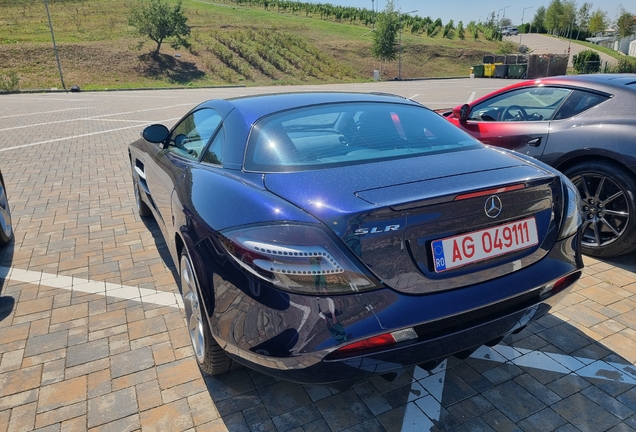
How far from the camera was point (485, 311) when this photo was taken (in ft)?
6.45

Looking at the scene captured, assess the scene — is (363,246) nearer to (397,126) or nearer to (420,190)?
(420,190)

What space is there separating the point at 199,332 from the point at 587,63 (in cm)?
4606

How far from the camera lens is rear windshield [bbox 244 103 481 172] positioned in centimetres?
233

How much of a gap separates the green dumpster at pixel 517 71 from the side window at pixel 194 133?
39175 mm

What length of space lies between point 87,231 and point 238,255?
Answer: 141 inches

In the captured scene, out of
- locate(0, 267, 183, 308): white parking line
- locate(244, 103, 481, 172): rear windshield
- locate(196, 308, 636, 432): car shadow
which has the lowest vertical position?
locate(0, 267, 183, 308): white parking line

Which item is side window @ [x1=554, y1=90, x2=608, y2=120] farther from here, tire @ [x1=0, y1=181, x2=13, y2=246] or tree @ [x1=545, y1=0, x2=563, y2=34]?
tree @ [x1=545, y1=0, x2=563, y2=34]

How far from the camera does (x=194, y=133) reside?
334 cm

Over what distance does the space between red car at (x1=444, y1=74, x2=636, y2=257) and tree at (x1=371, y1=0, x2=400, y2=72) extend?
43456mm

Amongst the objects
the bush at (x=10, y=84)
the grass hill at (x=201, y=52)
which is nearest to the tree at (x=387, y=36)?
the grass hill at (x=201, y=52)

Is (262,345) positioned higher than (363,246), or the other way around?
(363,246)

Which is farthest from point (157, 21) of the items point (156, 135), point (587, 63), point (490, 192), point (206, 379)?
point (490, 192)

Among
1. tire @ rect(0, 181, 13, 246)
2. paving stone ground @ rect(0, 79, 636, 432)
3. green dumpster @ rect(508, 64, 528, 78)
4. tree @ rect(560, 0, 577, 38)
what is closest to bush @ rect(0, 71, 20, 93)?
tire @ rect(0, 181, 13, 246)

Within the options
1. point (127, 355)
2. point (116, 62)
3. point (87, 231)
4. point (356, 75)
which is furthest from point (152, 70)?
point (127, 355)
